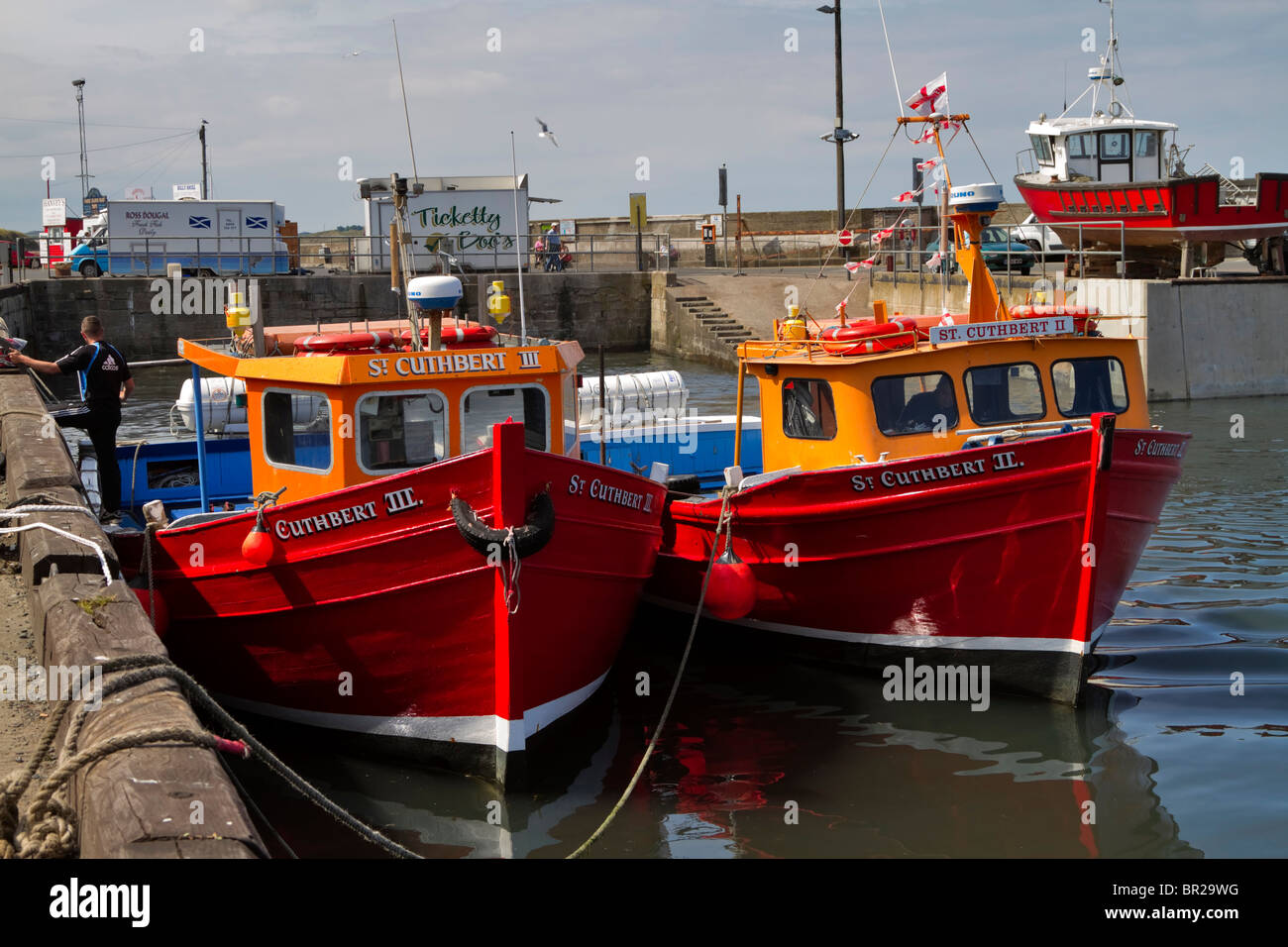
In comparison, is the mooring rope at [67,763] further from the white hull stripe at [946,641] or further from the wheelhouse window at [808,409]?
the wheelhouse window at [808,409]

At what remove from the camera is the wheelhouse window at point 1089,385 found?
1022 cm

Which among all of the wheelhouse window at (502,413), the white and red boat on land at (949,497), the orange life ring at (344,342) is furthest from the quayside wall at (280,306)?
the wheelhouse window at (502,413)

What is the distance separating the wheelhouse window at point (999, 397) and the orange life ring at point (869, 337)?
23.0 inches

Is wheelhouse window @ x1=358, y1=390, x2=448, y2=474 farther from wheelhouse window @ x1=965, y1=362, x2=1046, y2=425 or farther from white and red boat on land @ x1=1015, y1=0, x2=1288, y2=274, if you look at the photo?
white and red boat on land @ x1=1015, y1=0, x2=1288, y2=274

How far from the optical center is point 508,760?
26.3 ft

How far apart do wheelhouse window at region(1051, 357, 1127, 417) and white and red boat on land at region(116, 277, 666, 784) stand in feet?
11.2

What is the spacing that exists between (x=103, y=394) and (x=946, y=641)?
22.4ft

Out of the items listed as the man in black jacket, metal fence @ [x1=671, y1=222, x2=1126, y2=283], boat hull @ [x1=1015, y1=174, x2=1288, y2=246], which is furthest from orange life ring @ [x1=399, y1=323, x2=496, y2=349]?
boat hull @ [x1=1015, y1=174, x2=1288, y2=246]

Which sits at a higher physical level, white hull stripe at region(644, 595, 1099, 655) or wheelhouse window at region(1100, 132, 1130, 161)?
wheelhouse window at region(1100, 132, 1130, 161)

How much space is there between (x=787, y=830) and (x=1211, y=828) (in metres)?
2.40

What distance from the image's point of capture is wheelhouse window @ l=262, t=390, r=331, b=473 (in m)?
8.75

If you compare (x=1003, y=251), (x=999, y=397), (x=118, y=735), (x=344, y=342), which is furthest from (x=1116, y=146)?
(x=118, y=735)

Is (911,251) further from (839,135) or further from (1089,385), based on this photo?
(1089,385)
